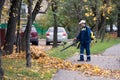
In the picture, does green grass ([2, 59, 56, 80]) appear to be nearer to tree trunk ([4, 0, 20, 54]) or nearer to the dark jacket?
the dark jacket

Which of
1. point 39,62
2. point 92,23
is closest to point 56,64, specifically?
point 39,62

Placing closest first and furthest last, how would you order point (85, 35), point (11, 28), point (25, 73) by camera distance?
point (25, 73) → point (85, 35) → point (11, 28)

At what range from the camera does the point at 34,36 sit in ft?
112

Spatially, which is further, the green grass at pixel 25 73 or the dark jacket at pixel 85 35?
the dark jacket at pixel 85 35

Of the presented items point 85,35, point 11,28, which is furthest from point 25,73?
point 11,28

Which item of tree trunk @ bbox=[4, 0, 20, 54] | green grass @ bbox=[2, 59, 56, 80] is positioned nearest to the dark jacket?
tree trunk @ bbox=[4, 0, 20, 54]

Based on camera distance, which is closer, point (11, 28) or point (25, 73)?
point (25, 73)

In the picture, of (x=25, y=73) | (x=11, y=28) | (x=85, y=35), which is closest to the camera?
(x=25, y=73)

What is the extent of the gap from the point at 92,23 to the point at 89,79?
32.2 m

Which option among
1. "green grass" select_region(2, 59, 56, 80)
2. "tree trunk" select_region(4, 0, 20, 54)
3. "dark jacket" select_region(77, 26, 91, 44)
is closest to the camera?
"green grass" select_region(2, 59, 56, 80)

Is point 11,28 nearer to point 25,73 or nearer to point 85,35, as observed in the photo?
point 85,35

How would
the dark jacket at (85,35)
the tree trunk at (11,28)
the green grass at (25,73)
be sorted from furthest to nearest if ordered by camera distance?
the tree trunk at (11,28) → the dark jacket at (85,35) → the green grass at (25,73)

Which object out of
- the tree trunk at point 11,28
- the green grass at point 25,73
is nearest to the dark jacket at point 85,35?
the tree trunk at point 11,28

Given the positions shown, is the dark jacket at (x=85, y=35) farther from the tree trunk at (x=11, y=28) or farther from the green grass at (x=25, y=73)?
the green grass at (x=25, y=73)
